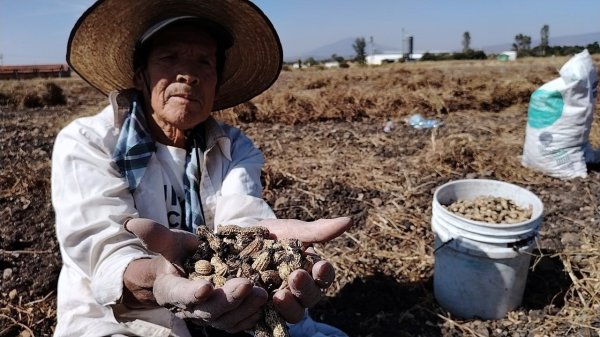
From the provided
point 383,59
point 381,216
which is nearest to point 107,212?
point 381,216

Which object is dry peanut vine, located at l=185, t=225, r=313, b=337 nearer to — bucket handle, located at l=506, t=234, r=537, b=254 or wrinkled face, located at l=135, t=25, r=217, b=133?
wrinkled face, located at l=135, t=25, r=217, b=133

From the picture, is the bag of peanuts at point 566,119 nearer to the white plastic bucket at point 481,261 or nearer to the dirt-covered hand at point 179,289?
the white plastic bucket at point 481,261

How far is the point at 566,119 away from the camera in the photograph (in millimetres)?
3957

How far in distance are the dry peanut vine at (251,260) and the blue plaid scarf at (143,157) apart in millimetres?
273

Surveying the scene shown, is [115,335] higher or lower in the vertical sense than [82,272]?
lower

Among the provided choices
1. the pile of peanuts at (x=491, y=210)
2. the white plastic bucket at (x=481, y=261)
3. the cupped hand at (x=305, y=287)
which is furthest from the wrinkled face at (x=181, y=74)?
the pile of peanuts at (x=491, y=210)

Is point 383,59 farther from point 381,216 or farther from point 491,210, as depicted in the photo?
point 491,210

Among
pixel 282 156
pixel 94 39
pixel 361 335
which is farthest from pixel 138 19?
pixel 282 156

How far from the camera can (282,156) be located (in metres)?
5.02

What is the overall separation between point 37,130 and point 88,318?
249 inches

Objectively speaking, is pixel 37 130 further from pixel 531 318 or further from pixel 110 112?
pixel 531 318

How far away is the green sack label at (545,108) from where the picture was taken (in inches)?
156

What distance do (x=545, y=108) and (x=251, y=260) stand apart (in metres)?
3.63

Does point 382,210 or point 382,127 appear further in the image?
point 382,127
